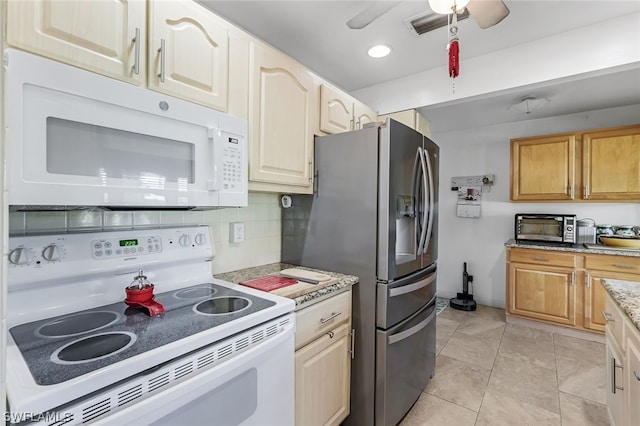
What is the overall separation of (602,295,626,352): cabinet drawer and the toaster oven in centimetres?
194

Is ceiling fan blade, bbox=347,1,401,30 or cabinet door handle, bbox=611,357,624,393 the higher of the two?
ceiling fan blade, bbox=347,1,401,30

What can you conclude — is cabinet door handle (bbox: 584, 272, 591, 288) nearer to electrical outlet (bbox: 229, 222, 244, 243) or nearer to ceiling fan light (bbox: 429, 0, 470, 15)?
ceiling fan light (bbox: 429, 0, 470, 15)

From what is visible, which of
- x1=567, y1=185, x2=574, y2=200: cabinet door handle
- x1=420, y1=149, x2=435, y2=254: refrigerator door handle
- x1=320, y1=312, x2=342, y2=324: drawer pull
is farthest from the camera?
x1=567, y1=185, x2=574, y2=200: cabinet door handle

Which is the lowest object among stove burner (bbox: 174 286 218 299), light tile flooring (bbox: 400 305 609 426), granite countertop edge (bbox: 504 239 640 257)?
light tile flooring (bbox: 400 305 609 426)

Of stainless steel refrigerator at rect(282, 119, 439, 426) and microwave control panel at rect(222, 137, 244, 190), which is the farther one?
stainless steel refrigerator at rect(282, 119, 439, 426)

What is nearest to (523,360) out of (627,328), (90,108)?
(627,328)

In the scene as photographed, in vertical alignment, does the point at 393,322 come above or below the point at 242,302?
below

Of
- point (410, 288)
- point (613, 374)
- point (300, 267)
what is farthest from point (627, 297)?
point (300, 267)

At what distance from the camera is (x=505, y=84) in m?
2.12

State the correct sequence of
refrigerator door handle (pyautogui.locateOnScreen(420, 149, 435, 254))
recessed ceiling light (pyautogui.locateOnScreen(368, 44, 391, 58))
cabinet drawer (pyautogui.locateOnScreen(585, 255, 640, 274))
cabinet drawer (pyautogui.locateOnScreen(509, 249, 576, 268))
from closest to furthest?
refrigerator door handle (pyautogui.locateOnScreen(420, 149, 435, 254)), recessed ceiling light (pyautogui.locateOnScreen(368, 44, 391, 58)), cabinet drawer (pyautogui.locateOnScreen(585, 255, 640, 274)), cabinet drawer (pyautogui.locateOnScreen(509, 249, 576, 268))

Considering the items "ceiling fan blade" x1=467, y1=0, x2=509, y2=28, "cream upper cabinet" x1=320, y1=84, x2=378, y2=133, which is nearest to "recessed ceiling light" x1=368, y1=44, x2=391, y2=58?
"cream upper cabinet" x1=320, y1=84, x2=378, y2=133

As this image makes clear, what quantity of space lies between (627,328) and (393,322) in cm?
93

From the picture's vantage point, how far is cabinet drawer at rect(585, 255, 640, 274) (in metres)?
2.62

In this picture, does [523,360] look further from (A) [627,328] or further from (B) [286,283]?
(B) [286,283]
